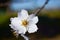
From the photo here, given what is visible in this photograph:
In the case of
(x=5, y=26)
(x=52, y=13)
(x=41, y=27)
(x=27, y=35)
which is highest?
(x=52, y=13)

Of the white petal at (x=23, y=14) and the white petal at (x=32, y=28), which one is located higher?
the white petal at (x=23, y=14)

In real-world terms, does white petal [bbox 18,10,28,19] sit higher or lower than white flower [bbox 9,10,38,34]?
higher

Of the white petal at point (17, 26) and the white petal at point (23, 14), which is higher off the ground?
the white petal at point (23, 14)

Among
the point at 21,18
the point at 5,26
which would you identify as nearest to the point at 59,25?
the point at 5,26

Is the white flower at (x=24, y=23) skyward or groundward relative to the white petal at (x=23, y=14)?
groundward

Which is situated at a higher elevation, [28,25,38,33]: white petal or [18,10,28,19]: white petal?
[18,10,28,19]: white petal

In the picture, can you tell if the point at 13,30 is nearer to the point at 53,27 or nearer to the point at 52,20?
the point at 52,20
